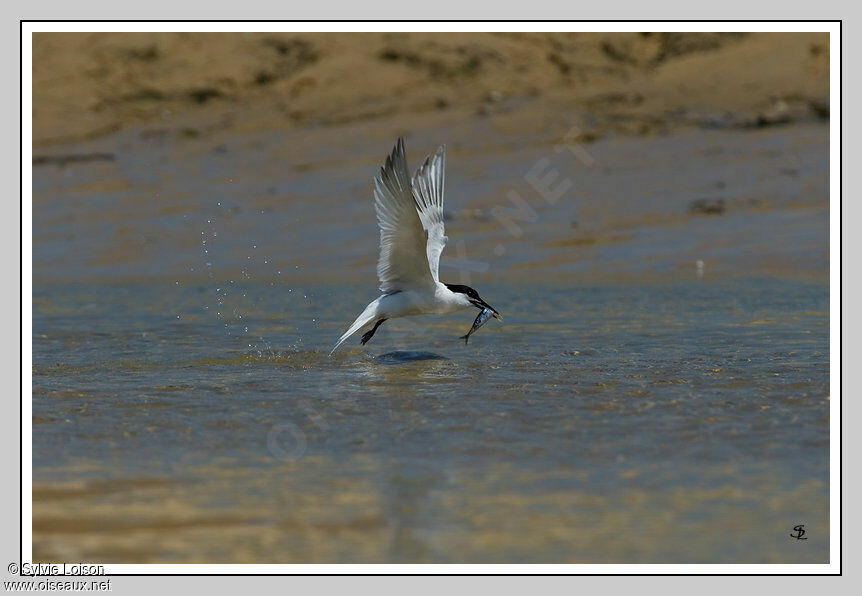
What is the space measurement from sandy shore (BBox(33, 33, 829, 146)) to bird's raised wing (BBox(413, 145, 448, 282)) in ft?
28.8

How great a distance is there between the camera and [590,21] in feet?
25.9

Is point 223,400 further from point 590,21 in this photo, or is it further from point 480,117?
point 480,117

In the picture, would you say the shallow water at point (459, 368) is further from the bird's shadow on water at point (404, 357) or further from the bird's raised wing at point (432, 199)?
the bird's raised wing at point (432, 199)

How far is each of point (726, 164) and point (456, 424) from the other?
34.6 feet

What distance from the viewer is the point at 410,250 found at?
7113 millimetres

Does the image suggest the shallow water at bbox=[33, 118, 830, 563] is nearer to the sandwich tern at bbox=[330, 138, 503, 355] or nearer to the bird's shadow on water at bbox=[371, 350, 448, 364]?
the bird's shadow on water at bbox=[371, 350, 448, 364]

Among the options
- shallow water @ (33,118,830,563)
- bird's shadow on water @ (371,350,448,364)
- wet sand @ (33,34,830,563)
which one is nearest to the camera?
shallow water @ (33,118,830,563)

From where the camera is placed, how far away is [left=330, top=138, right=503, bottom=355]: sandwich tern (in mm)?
6586

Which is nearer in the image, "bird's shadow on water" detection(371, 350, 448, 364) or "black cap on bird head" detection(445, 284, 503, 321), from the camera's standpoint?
"bird's shadow on water" detection(371, 350, 448, 364)

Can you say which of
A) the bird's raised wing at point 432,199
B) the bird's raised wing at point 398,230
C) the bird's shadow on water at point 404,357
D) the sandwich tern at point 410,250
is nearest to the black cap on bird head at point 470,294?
the sandwich tern at point 410,250

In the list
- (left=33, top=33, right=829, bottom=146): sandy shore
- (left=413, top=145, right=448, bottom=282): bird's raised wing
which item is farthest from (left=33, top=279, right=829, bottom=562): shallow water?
(left=33, top=33, right=829, bottom=146): sandy shore

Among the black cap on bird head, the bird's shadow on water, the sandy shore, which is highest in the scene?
the sandy shore

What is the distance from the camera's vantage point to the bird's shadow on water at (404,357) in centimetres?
733

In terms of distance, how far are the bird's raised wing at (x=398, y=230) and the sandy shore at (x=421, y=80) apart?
9.37 meters
